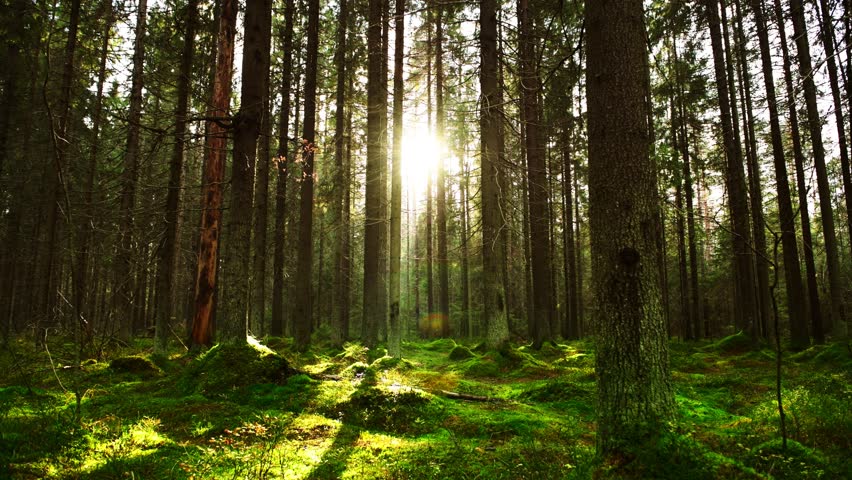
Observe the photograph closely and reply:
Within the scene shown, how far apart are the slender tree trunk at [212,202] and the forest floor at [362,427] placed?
4.92ft

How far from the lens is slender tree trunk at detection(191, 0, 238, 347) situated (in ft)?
33.6

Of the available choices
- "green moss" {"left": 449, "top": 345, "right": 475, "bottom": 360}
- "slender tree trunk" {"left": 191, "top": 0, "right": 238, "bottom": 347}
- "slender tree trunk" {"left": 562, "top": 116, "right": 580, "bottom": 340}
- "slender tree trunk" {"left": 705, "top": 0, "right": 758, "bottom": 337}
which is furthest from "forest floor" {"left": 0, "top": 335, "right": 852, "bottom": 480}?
"slender tree trunk" {"left": 562, "top": 116, "right": 580, "bottom": 340}

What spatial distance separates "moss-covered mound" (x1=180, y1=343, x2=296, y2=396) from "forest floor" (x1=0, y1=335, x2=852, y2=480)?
2cm

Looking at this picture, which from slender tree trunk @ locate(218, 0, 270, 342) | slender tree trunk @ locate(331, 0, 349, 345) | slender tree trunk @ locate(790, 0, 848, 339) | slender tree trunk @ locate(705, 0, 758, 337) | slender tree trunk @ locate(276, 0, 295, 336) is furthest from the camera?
slender tree trunk @ locate(331, 0, 349, 345)

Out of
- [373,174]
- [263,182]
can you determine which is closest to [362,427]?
[263,182]

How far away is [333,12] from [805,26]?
17.7 m

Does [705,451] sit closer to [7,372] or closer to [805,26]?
[7,372]

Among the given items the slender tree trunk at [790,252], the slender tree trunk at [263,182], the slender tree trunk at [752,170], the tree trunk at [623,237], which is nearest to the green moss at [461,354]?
the slender tree trunk at [263,182]

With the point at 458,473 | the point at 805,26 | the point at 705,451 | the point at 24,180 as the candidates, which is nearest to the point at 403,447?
the point at 458,473

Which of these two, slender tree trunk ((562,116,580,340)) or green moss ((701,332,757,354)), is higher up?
slender tree trunk ((562,116,580,340))

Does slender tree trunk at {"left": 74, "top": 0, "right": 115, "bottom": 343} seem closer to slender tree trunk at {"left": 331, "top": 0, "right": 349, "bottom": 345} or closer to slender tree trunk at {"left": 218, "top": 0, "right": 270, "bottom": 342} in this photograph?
slender tree trunk at {"left": 218, "top": 0, "right": 270, "bottom": 342}

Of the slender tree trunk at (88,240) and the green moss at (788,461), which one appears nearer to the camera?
the green moss at (788,461)

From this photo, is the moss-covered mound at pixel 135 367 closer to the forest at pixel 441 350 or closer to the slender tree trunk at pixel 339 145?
the forest at pixel 441 350

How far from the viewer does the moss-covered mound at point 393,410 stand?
548 cm
